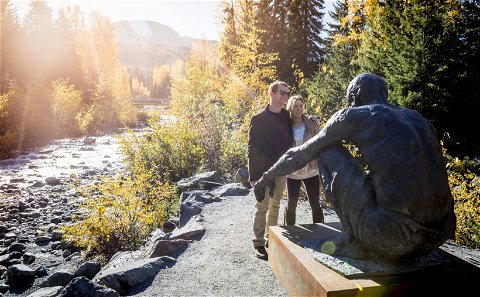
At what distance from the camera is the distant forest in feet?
27.8

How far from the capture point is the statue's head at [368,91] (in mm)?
2289

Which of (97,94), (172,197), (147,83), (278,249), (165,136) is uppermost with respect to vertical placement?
(147,83)

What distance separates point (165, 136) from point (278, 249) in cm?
656

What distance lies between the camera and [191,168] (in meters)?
8.88

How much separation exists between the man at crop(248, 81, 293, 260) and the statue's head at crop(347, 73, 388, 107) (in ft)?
4.68

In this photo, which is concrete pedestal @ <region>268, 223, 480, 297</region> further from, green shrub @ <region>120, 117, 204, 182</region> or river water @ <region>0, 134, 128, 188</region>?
river water @ <region>0, 134, 128, 188</region>

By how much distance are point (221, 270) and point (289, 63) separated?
2075 cm

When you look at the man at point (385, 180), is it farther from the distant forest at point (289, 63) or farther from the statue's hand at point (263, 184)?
the distant forest at point (289, 63)

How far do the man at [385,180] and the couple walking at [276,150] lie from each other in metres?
1.40

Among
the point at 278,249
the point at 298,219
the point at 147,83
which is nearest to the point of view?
the point at 278,249

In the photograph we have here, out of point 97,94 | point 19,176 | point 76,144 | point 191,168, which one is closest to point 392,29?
point 191,168

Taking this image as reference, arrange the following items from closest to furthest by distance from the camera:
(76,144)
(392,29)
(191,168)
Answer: (191,168) < (392,29) < (76,144)

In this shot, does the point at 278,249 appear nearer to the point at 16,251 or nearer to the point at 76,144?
the point at 16,251

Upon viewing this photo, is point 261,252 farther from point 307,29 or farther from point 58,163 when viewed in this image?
point 307,29
